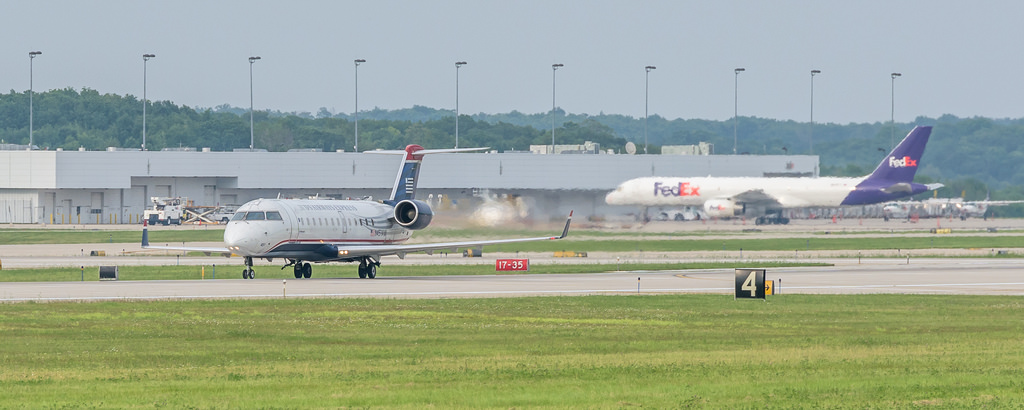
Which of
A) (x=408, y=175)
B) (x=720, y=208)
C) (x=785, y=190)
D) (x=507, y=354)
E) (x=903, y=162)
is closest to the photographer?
(x=507, y=354)

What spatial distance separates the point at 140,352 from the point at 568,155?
414 ft

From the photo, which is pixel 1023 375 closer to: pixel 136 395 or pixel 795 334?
pixel 795 334

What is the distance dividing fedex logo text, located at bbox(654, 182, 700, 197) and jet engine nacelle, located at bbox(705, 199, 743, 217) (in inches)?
66.8

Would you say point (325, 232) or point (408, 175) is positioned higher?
point (408, 175)

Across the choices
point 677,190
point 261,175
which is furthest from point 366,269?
point 261,175

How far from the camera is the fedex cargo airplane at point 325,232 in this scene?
50.2 metres

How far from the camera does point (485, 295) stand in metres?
44.8

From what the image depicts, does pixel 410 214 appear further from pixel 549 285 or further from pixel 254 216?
pixel 549 285

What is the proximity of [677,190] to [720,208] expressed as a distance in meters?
4.49

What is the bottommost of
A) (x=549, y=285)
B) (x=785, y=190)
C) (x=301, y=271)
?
(x=549, y=285)

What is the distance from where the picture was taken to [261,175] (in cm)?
14125

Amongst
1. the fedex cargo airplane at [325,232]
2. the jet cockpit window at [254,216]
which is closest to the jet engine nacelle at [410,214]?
the fedex cargo airplane at [325,232]

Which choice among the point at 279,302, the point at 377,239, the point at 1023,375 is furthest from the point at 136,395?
the point at 377,239

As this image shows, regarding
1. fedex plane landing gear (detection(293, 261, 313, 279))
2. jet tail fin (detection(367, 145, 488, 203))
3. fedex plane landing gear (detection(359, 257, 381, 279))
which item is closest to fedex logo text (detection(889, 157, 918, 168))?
jet tail fin (detection(367, 145, 488, 203))
